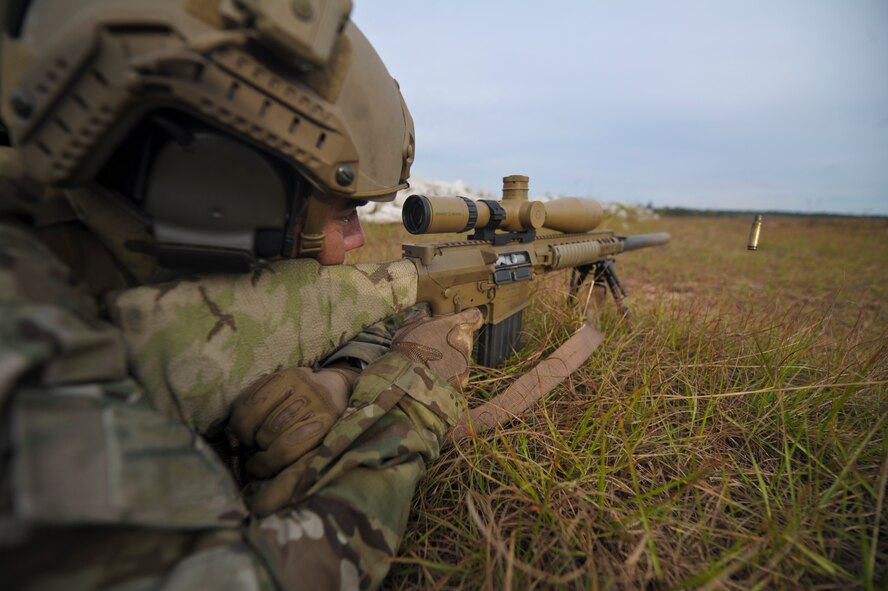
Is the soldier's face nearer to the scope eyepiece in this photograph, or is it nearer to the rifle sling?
the scope eyepiece

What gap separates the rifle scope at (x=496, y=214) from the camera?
1.97 meters

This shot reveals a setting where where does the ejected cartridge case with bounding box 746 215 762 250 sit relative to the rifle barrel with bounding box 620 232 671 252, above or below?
above

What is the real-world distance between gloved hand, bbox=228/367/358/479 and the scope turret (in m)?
0.96

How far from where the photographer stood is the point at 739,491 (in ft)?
5.08

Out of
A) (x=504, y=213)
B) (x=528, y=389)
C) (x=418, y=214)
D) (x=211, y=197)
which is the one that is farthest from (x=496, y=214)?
(x=211, y=197)

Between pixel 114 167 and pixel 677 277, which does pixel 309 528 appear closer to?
pixel 114 167

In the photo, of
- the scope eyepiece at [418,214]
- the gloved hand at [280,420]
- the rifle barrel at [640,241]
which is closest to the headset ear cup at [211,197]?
the gloved hand at [280,420]

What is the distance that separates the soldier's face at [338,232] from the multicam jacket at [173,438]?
4.2 inches

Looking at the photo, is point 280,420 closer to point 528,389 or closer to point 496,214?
point 528,389

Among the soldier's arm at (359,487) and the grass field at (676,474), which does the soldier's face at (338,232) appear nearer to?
the soldier's arm at (359,487)

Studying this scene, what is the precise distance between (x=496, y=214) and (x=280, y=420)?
1584 millimetres

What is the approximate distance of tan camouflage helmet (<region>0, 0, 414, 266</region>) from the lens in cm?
91

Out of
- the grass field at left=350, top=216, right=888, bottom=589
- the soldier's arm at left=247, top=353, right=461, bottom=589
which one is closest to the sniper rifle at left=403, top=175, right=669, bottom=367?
the grass field at left=350, top=216, right=888, bottom=589

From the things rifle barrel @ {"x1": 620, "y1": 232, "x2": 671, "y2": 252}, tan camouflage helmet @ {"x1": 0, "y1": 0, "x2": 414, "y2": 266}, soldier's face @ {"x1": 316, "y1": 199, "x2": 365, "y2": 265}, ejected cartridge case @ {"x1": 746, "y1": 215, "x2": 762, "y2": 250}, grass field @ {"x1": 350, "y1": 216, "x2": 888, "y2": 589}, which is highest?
tan camouflage helmet @ {"x1": 0, "y1": 0, "x2": 414, "y2": 266}
